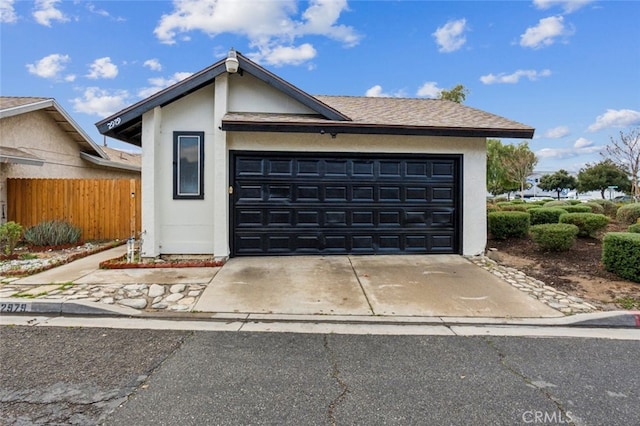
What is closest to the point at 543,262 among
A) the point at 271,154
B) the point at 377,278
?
the point at 377,278

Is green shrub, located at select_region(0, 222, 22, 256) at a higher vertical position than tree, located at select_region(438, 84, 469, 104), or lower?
lower

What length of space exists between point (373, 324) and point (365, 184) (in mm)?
4136

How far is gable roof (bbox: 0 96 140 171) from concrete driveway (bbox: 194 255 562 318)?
762 centimetres

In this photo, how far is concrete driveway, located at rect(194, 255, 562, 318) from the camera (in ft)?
15.9

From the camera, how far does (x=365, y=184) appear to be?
790 cm

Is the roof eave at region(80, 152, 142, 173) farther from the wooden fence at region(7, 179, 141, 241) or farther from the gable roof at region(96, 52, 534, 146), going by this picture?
the gable roof at region(96, 52, 534, 146)

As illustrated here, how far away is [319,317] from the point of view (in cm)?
456

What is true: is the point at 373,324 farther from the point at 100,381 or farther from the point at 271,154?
the point at 271,154

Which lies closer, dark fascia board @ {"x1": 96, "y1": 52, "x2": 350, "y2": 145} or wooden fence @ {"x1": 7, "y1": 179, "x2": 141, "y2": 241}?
dark fascia board @ {"x1": 96, "y1": 52, "x2": 350, "y2": 145}

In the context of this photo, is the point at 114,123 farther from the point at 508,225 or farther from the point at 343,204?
the point at 508,225

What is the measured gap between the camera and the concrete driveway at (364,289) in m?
4.83

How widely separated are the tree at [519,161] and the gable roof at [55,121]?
32333 millimetres

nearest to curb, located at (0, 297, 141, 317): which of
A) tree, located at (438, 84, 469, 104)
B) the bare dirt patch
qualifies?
the bare dirt patch

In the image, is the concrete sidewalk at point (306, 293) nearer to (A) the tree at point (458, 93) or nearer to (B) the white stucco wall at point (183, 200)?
(B) the white stucco wall at point (183, 200)
